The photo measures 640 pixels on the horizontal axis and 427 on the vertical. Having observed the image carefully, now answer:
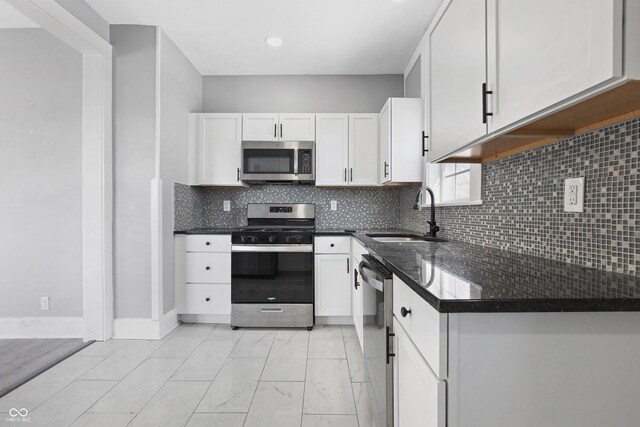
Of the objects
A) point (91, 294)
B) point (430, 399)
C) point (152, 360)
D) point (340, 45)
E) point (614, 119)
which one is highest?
point (340, 45)

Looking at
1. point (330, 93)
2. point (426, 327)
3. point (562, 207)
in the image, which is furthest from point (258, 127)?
point (426, 327)

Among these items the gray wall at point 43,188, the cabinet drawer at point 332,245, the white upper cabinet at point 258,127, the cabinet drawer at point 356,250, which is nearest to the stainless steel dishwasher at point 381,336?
the cabinet drawer at point 356,250

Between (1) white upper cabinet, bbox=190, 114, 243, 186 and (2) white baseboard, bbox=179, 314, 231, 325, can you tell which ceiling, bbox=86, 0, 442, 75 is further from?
(2) white baseboard, bbox=179, 314, 231, 325

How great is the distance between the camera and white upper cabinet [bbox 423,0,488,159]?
45.7 inches

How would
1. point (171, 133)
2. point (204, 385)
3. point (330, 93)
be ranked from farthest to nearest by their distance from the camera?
point (330, 93), point (171, 133), point (204, 385)

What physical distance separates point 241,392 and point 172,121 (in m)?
2.35

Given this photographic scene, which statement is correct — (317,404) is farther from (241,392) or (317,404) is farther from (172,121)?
(172,121)

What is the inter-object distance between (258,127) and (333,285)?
1771 millimetres

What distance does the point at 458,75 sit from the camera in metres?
1.33

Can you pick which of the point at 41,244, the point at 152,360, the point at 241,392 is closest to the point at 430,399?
the point at 241,392

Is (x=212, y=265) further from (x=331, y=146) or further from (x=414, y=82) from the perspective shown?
(x=414, y=82)

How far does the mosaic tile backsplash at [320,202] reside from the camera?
3.56 metres

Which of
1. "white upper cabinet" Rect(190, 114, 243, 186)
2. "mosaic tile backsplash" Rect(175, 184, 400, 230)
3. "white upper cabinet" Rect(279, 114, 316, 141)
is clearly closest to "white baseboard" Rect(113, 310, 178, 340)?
"mosaic tile backsplash" Rect(175, 184, 400, 230)

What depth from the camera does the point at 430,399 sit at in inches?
31.3
